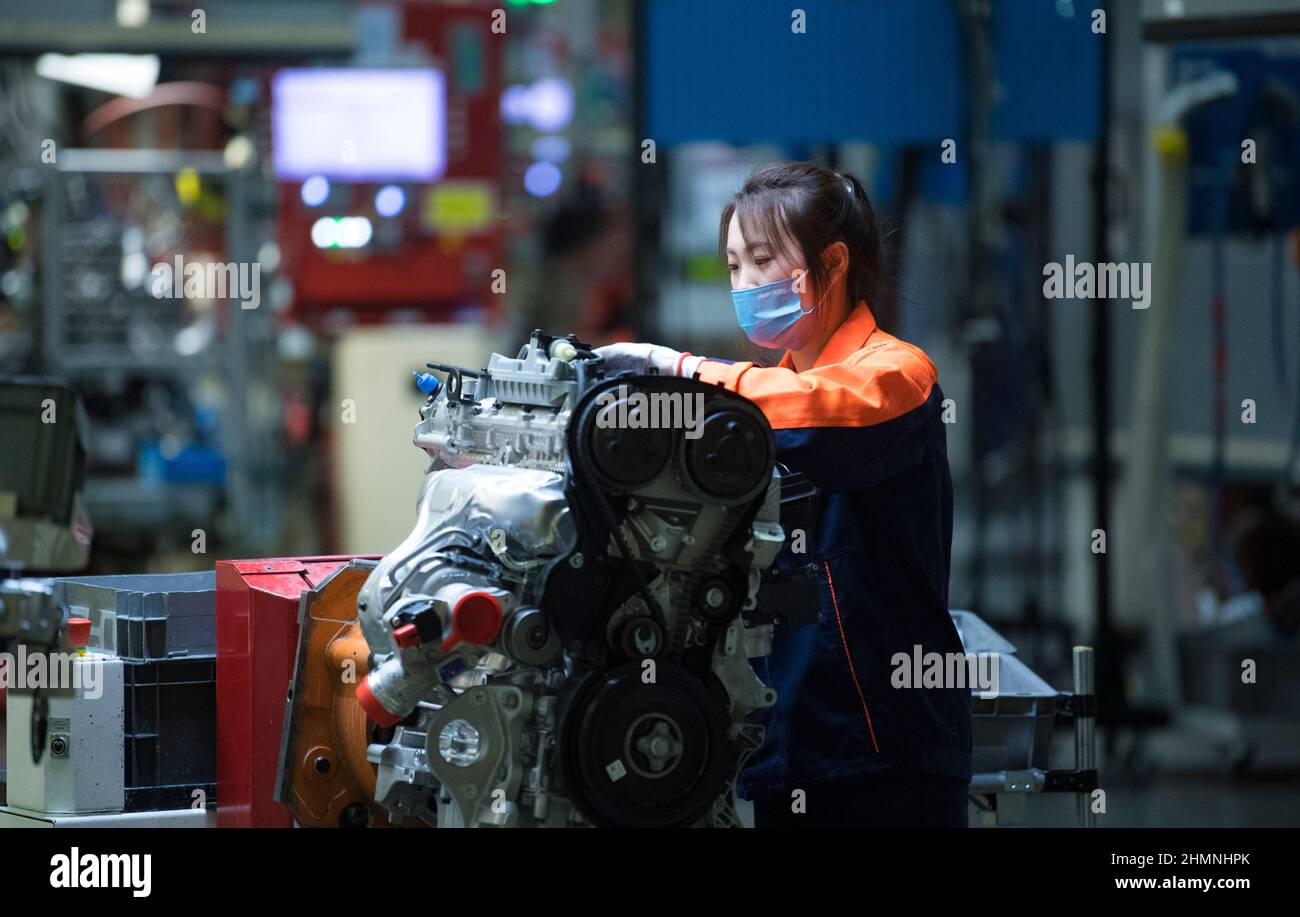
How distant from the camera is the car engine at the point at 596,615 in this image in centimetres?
281

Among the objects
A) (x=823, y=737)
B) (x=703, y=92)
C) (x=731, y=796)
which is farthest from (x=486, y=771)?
(x=703, y=92)

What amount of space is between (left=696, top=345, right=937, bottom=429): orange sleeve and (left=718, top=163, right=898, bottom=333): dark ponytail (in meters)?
0.25

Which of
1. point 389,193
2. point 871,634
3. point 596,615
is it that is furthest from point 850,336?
point 389,193

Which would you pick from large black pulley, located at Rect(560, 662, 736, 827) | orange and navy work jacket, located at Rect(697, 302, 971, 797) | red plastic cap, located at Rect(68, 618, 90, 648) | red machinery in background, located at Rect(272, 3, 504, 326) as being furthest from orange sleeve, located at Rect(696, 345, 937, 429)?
red machinery in background, located at Rect(272, 3, 504, 326)

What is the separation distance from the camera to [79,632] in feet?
12.8

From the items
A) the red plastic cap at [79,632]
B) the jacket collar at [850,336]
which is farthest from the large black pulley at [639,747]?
the red plastic cap at [79,632]

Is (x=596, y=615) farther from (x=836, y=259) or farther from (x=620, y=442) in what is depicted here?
(x=836, y=259)

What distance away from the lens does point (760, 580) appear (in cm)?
303

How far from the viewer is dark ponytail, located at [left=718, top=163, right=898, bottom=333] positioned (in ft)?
10.6

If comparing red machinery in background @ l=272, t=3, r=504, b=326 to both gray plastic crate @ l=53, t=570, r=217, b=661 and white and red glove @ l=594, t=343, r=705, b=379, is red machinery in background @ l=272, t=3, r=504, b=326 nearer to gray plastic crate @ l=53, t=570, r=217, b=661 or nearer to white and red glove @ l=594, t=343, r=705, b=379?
gray plastic crate @ l=53, t=570, r=217, b=661

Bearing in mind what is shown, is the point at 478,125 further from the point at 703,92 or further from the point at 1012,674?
the point at 1012,674

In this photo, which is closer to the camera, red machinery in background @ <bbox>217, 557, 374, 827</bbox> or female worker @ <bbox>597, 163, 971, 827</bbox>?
female worker @ <bbox>597, 163, 971, 827</bbox>

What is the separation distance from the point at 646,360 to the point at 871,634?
2.17ft

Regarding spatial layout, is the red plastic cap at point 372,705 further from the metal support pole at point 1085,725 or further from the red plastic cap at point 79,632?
the metal support pole at point 1085,725
